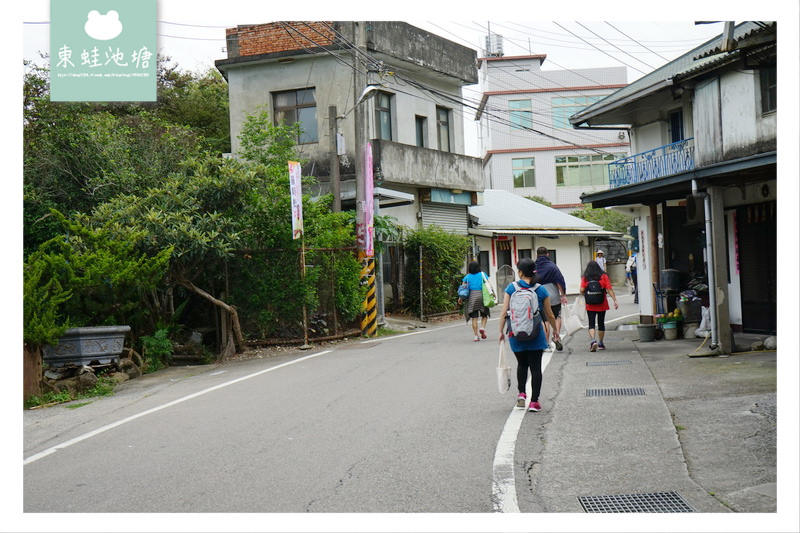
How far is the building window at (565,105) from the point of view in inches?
2009

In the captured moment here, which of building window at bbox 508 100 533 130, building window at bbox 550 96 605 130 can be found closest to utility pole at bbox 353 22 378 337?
building window at bbox 508 100 533 130

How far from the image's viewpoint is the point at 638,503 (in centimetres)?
564

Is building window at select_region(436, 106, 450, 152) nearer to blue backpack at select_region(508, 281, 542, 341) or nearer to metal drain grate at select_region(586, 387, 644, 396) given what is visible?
metal drain grate at select_region(586, 387, 644, 396)

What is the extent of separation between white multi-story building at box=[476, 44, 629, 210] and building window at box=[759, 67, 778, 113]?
38.2m

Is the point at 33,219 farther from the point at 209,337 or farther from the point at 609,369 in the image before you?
the point at 609,369

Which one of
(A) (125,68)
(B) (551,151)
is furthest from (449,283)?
(B) (551,151)

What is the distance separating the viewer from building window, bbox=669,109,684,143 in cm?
1911

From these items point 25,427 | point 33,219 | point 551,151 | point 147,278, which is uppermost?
point 551,151

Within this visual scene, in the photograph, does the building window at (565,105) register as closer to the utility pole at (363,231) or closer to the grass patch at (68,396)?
the utility pole at (363,231)

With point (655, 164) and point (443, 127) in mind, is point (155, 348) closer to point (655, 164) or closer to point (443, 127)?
point (655, 164)

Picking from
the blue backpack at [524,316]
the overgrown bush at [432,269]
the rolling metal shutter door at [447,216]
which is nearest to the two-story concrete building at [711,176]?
the blue backpack at [524,316]

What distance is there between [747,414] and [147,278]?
10.3m

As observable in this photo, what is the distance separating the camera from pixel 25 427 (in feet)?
31.7

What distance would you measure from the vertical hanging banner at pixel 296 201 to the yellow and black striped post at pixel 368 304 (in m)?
3.22
